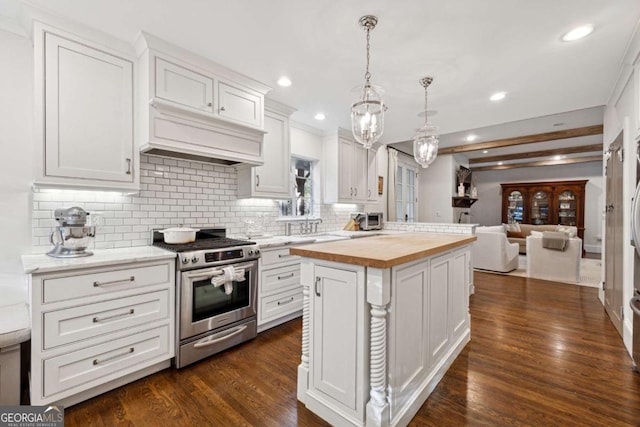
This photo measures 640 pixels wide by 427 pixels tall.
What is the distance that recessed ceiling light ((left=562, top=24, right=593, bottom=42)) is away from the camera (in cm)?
207

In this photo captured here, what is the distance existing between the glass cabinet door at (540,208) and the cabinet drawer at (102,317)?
412 inches

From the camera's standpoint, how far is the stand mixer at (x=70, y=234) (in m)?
1.95

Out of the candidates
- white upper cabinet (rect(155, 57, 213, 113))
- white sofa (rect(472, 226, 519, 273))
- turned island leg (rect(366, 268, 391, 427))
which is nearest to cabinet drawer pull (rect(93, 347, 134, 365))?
turned island leg (rect(366, 268, 391, 427))

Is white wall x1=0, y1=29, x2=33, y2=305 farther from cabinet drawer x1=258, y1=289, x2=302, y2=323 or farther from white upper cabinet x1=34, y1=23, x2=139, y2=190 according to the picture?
cabinet drawer x1=258, y1=289, x2=302, y2=323

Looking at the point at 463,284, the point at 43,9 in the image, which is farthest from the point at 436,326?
the point at 43,9

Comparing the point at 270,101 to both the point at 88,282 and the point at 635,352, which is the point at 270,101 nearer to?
the point at 88,282

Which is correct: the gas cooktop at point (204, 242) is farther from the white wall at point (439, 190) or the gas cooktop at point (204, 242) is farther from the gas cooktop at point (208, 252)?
the white wall at point (439, 190)

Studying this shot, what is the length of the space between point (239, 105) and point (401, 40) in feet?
5.13

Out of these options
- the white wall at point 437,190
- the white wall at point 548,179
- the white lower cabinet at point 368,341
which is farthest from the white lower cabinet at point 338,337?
the white wall at point 548,179

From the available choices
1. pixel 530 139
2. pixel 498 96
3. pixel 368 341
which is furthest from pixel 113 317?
pixel 530 139

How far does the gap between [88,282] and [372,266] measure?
1769 mm

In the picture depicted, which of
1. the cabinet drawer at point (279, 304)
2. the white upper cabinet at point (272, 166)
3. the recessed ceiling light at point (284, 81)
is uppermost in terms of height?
the recessed ceiling light at point (284, 81)

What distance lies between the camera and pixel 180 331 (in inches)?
86.5

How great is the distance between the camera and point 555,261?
194 inches
